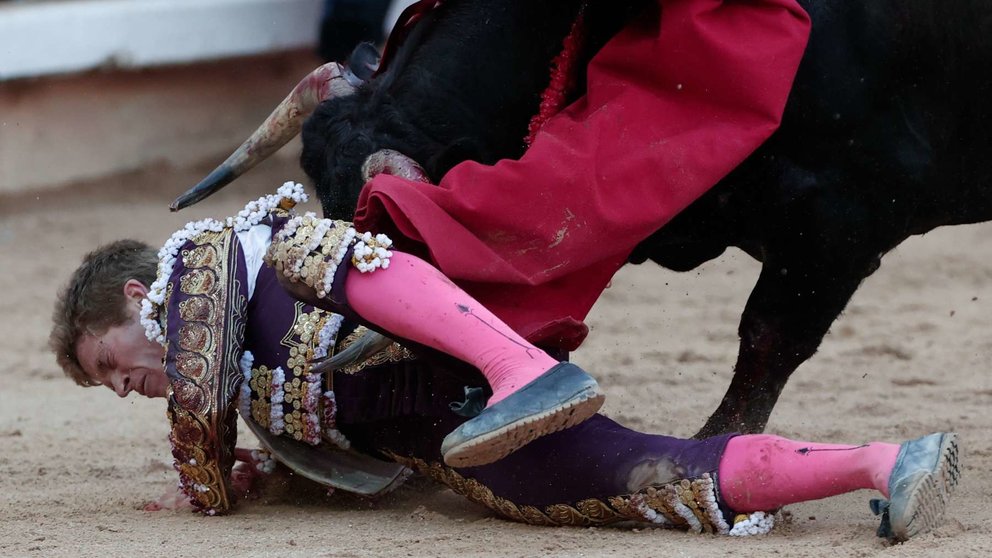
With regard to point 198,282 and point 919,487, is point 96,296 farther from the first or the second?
point 919,487

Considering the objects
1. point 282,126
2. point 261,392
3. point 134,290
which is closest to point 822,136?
point 282,126

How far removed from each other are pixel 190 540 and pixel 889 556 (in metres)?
1.36

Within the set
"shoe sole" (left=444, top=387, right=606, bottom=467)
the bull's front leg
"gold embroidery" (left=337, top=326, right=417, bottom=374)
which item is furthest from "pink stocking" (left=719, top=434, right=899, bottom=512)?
"gold embroidery" (left=337, top=326, right=417, bottom=374)

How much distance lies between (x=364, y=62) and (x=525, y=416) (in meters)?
1.11

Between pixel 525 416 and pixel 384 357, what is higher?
pixel 525 416

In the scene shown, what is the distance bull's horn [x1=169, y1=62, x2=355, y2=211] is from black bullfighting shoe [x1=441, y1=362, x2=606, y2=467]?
0.93m

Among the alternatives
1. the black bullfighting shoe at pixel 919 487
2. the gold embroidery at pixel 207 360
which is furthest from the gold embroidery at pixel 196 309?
the black bullfighting shoe at pixel 919 487

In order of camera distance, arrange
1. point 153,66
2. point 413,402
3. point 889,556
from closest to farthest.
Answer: point 889,556, point 413,402, point 153,66

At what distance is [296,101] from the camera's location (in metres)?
3.22

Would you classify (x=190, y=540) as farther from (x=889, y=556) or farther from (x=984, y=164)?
(x=984, y=164)

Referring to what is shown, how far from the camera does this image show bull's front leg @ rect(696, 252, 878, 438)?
3.20 metres

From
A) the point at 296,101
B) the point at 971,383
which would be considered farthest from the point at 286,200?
the point at 971,383

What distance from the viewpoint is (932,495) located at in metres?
2.54

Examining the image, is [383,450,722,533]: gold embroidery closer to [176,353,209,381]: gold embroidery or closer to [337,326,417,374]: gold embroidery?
[337,326,417,374]: gold embroidery
